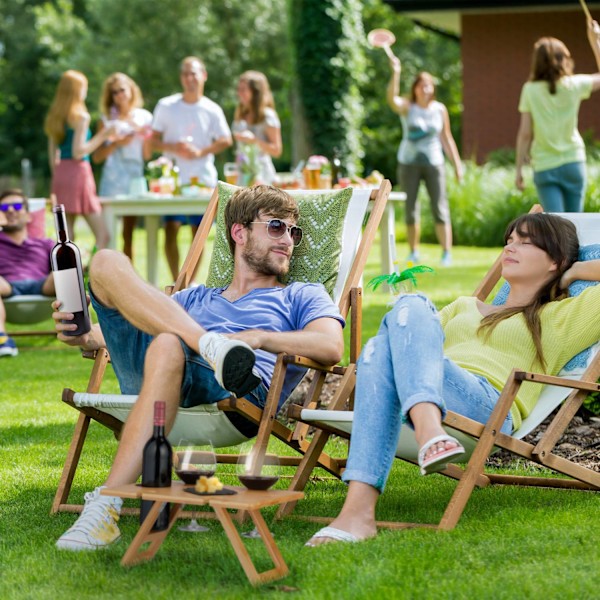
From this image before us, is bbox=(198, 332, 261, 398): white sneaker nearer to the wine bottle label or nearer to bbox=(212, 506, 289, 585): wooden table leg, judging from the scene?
bbox=(212, 506, 289, 585): wooden table leg

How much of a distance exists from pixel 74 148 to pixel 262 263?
5.54 m

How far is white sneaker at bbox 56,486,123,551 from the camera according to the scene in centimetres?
327

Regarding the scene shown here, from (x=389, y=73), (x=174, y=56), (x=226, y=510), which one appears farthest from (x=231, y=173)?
(x=389, y=73)

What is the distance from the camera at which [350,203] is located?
487 centimetres

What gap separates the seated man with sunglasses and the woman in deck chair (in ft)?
12.9

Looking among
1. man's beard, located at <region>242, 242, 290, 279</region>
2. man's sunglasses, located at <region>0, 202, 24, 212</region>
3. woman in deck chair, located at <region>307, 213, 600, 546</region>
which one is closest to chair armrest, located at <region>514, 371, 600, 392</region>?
woman in deck chair, located at <region>307, 213, 600, 546</region>

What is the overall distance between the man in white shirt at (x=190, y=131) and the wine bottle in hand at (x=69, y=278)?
17.1ft

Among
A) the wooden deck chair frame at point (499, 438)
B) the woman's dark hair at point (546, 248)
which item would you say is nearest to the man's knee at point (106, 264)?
the wooden deck chair frame at point (499, 438)

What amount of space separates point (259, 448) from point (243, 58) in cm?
2677

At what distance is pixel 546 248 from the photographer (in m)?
4.03

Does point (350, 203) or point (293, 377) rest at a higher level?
point (350, 203)

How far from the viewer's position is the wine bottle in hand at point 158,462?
302cm

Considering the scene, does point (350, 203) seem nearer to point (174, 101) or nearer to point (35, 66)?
point (174, 101)

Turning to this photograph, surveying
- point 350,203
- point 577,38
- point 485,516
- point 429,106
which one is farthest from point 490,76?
point 485,516
